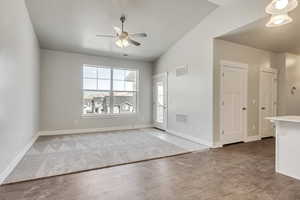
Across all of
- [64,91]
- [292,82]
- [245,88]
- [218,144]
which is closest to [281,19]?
[245,88]

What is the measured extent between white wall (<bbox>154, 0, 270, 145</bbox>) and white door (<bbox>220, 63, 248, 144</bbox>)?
419 mm

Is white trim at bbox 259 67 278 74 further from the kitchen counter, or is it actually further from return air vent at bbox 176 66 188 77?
the kitchen counter

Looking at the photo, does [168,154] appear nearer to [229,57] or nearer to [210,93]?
[210,93]

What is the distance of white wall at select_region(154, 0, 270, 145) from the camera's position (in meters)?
3.52

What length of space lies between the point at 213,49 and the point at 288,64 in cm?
313

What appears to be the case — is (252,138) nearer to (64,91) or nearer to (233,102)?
(233,102)

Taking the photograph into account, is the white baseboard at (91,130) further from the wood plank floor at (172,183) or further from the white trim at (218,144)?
the wood plank floor at (172,183)

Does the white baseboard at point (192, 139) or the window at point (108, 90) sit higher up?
the window at point (108, 90)

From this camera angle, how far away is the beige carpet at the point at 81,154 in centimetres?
270

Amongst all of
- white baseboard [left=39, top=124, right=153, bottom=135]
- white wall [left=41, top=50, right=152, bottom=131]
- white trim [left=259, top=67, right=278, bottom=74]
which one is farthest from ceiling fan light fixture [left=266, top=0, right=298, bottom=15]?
white baseboard [left=39, top=124, right=153, bottom=135]

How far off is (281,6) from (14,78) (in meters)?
4.08

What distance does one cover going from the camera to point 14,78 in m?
2.84

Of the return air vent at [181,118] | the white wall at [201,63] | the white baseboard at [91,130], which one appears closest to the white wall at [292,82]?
the white wall at [201,63]

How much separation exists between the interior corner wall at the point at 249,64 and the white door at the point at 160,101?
2.18 m
